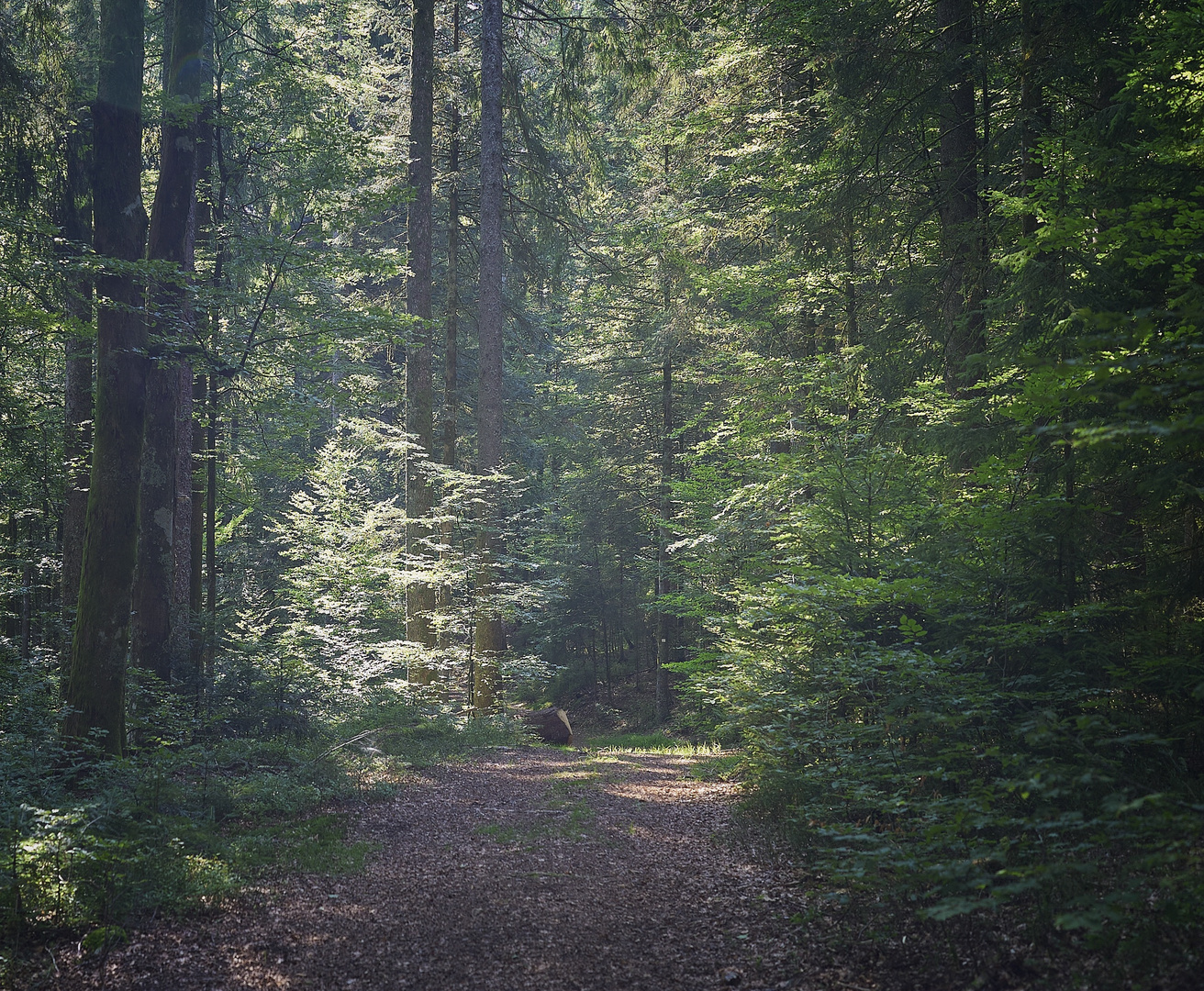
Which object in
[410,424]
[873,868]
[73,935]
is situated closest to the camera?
[73,935]

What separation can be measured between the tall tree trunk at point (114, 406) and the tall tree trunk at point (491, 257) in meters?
8.13

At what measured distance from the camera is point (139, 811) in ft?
20.9

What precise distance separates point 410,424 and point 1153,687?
1412 centimetres

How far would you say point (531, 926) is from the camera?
5.27 m

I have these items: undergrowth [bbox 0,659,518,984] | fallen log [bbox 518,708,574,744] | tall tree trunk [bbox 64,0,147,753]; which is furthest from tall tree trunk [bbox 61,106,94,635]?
fallen log [bbox 518,708,574,744]

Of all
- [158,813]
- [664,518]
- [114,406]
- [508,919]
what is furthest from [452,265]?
[508,919]

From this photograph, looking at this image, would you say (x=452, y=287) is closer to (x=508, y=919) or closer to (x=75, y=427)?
(x=75, y=427)

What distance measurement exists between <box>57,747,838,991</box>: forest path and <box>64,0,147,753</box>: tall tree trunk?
3101 mm

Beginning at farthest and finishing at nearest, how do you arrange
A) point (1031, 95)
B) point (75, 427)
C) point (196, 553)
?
1. point (196, 553)
2. point (75, 427)
3. point (1031, 95)

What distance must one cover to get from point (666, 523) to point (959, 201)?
8609mm

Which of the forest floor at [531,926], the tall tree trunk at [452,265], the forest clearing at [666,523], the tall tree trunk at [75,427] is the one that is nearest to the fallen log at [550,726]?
the forest clearing at [666,523]

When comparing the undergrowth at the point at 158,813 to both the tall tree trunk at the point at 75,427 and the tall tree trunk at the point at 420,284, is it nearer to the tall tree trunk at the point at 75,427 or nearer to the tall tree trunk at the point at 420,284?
the tall tree trunk at the point at 75,427

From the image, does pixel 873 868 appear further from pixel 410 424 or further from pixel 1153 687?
pixel 410 424

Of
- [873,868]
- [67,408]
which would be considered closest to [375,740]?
[67,408]
